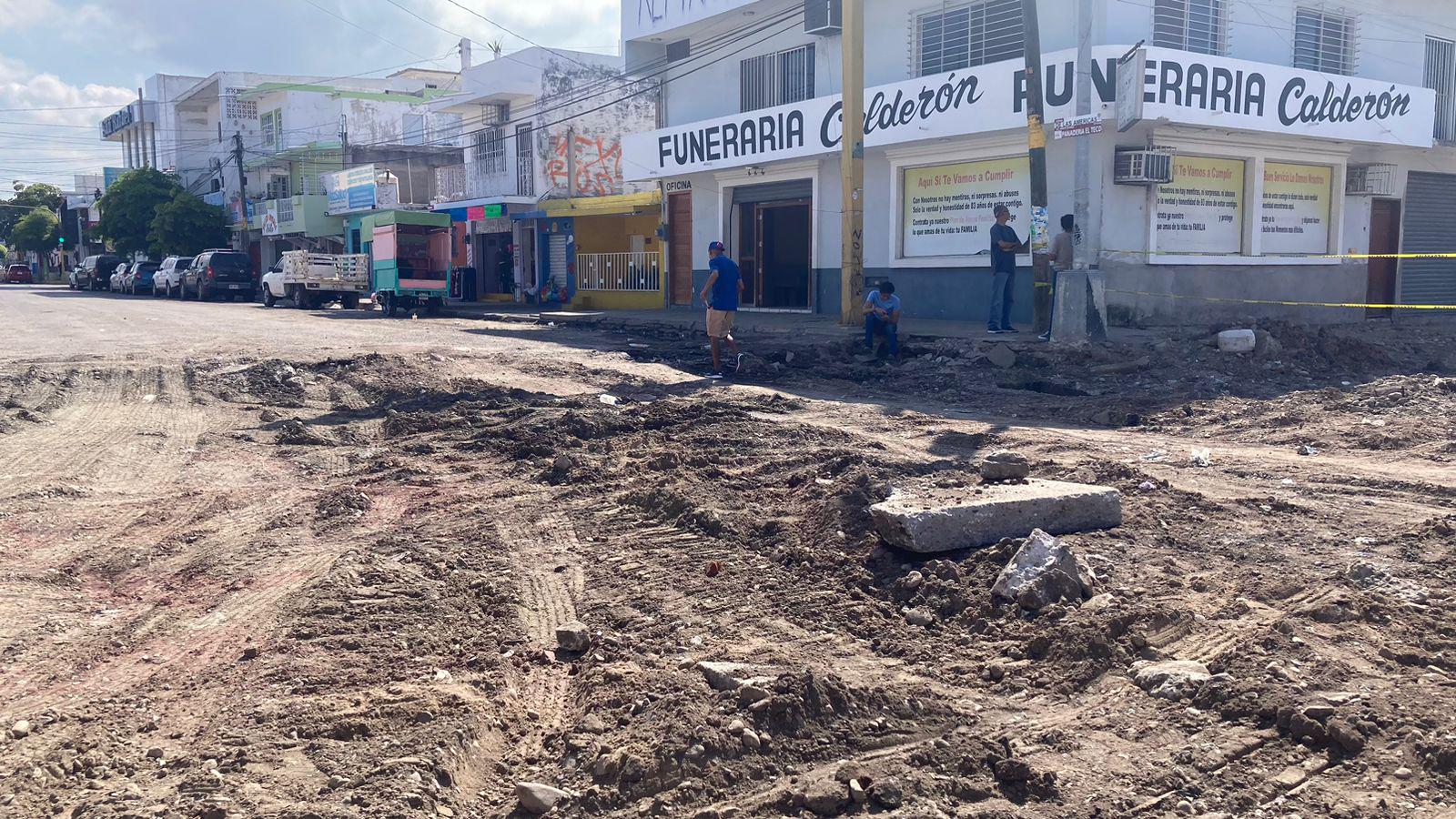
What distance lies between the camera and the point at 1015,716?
410 centimetres

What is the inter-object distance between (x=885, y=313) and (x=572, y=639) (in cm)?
968

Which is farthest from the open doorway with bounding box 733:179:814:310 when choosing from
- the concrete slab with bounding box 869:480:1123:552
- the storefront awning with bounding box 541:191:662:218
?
the concrete slab with bounding box 869:480:1123:552

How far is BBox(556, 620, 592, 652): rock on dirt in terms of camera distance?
4.90 metres

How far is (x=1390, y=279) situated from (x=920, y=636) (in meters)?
22.2

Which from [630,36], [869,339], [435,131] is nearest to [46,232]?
[435,131]

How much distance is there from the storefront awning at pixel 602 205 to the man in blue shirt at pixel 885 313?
1532 centimetres

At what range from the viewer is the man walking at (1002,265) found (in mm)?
16594

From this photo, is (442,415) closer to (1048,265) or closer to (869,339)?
(869,339)

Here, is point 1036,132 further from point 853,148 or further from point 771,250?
point 771,250

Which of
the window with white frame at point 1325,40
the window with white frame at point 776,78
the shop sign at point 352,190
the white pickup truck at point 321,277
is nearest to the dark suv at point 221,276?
the shop sign at point 352,190

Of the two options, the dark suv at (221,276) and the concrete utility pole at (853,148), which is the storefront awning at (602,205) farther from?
the dark suv at (221,276)

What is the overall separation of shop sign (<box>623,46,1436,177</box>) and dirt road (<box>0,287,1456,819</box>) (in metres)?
7.29

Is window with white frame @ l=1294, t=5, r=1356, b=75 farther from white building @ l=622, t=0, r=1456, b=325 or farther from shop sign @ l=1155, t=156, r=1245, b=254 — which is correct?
shop sign @ l=1155, t=156, r=1245, b=254

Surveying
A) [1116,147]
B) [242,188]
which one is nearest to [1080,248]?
[1116,147]
